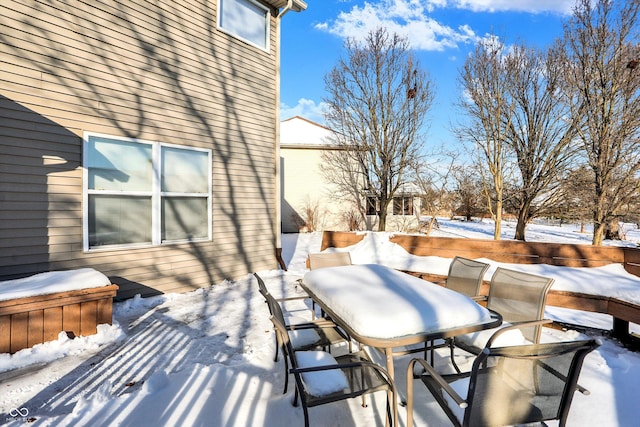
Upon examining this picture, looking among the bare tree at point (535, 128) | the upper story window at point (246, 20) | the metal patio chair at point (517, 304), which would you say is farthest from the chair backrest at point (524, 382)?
the bare tree at point (535, 128)

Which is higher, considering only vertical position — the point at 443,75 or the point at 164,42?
the point at 443,75

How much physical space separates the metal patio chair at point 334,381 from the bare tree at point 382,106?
1184 cm

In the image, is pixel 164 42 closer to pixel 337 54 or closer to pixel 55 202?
pixel 55 202

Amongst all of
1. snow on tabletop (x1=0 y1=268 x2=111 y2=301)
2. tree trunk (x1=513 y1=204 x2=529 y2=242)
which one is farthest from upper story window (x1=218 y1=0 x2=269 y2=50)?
tree trunk (x1=513 y1=204 x2=529 y2=242)

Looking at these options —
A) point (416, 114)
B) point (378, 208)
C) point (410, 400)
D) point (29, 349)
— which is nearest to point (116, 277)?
point (29, 349)

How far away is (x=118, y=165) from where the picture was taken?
4531 mm

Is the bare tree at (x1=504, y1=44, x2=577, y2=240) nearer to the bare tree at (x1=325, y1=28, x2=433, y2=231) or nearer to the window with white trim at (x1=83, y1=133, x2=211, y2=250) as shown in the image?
the bare tree at (x1=325, y1=28, x2=433, y2=231)

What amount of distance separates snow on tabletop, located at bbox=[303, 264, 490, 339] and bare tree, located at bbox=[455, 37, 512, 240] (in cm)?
981

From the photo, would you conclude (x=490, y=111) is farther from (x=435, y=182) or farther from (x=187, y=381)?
(x=187, y=381)

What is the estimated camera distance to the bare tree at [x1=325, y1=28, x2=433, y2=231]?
13336 millimetres

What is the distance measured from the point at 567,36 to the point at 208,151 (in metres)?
11.1

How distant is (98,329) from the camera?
3.39 metres

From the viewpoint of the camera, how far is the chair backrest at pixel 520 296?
2.53 meters

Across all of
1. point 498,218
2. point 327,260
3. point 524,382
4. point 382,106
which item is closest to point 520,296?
point 524,382
